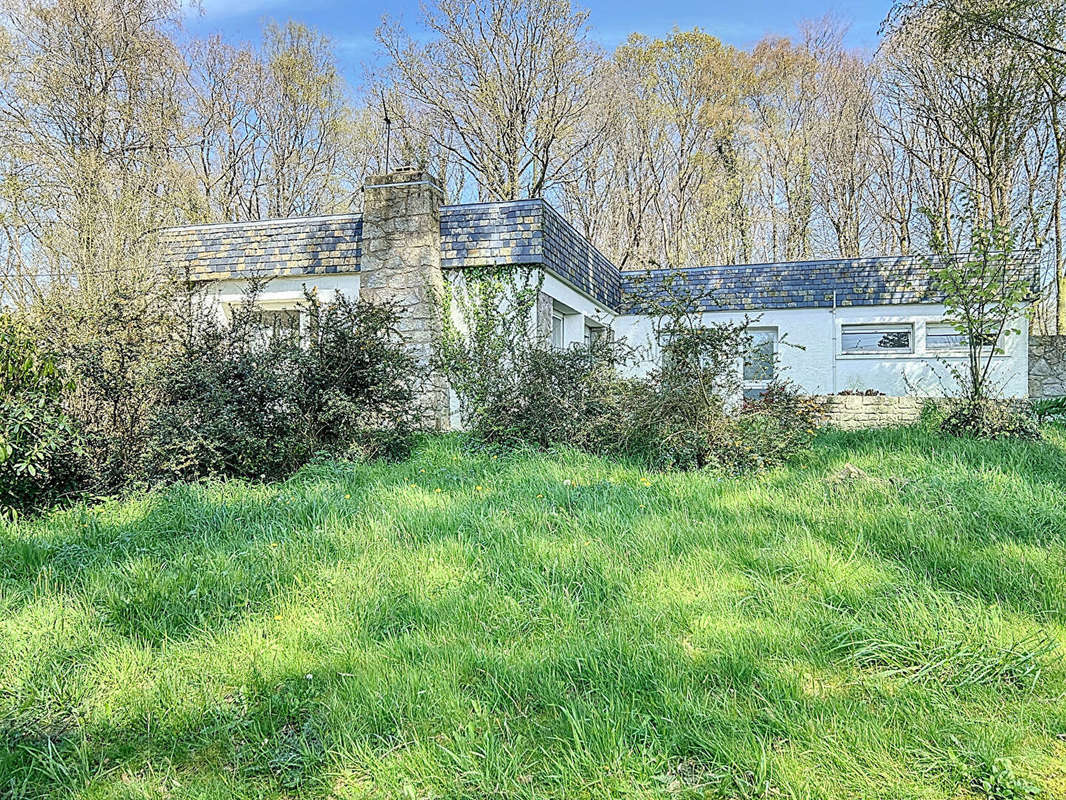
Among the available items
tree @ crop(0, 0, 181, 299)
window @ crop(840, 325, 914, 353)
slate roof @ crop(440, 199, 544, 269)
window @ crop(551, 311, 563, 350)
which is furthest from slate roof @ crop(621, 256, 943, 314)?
tree @ crop(0, 0, 181, 299)

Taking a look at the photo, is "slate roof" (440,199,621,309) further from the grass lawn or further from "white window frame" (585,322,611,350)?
the grass lawn

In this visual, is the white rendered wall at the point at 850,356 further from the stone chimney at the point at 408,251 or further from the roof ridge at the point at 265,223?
the roof ridge at the point at 265,223

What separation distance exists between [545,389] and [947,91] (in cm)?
1673

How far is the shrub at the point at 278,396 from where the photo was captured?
6430 mm

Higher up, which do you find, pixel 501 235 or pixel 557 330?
pixel 501 235

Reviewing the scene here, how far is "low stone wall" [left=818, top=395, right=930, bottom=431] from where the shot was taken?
9011 mm

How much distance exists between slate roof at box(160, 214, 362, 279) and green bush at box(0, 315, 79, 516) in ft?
18.2

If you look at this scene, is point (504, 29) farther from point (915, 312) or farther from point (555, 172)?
point (915, 312)

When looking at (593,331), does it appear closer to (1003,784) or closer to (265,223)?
(265,223)

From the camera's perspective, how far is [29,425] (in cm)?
532

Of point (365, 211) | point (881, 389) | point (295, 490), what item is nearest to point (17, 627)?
point (295, 490)

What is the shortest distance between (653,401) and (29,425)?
5425 mm

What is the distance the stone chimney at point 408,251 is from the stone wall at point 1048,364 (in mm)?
12754

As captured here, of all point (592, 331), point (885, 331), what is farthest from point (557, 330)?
point (885, 331)
